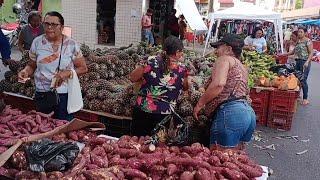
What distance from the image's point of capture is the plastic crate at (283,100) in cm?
742

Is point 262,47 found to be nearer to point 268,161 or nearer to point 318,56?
point 268,161

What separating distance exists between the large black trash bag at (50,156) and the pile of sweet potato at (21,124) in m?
0.61

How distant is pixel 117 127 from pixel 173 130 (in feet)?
4.94

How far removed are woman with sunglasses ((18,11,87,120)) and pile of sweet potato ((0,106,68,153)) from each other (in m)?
0.54

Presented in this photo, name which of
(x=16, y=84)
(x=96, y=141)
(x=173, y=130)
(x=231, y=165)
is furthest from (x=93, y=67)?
(x=231, y=165)

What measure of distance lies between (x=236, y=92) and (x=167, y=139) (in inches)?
34.3

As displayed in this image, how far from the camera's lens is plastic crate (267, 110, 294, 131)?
24.9 feet

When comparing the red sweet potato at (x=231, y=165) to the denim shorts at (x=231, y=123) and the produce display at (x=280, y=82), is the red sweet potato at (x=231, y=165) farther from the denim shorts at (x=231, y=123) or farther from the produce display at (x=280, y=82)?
the produce display at (x=280, y=82)

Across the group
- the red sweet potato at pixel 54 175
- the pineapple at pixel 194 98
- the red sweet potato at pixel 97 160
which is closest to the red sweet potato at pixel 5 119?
the red sweet potato at pixel 97 160

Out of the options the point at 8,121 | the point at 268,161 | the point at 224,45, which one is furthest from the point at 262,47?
the point at 8,121

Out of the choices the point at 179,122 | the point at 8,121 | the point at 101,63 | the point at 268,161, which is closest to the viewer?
the point at 8,121

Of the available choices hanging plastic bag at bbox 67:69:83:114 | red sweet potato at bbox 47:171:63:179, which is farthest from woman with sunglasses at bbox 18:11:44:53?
red sweet potato at bbox 47:171:63:179

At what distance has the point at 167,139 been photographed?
164 inches

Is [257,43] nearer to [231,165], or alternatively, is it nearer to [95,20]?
[95,20]
